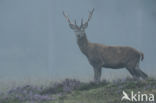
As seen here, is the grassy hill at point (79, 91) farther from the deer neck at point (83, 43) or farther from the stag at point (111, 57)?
the deer neck at point (83, 43)

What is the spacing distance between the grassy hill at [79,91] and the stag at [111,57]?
1.48m

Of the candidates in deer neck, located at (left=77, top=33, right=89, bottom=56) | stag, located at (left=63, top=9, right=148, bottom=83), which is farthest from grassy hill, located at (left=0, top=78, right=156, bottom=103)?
deer neck, located at (left=77, top=33, right=89, bottom=56)

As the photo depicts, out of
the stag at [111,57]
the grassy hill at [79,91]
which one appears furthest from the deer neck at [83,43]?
the grassy hill at [79,91]

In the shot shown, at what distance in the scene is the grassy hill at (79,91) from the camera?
37.6 feet

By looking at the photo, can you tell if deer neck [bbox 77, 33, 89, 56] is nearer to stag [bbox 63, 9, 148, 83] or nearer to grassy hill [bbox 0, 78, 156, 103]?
stag [bbox 63, 9, 148, 83]

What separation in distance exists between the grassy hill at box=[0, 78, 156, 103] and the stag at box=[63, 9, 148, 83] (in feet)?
4.85

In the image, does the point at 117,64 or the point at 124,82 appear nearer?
the point at 124,82

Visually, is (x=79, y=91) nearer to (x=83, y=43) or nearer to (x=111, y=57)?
(x=111, y=57)

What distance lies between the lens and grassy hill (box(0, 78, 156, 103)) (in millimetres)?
11459

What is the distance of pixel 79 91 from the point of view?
12.9 metres

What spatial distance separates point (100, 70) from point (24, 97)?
13.2 feet

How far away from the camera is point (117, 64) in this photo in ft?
49.8

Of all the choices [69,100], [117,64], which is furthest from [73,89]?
[117,64]

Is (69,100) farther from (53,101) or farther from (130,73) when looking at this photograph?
(130,73)
